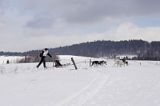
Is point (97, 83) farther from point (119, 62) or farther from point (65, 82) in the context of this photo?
point (119, 62)

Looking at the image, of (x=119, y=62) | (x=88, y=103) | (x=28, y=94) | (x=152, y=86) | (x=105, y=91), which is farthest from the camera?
(x=119, y=62)

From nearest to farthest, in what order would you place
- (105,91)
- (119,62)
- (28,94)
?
1. (28,94)
2. (105,91)
3. (119,62)

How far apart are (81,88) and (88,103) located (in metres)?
3.65

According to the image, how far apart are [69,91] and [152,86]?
4.35m

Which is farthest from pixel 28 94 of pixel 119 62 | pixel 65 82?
pixel 119 62

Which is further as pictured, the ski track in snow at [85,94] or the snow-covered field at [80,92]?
the snow-covered field at [80,92]

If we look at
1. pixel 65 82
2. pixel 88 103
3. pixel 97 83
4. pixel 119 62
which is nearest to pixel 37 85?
pixel 65 82

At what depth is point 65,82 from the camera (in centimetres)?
2097

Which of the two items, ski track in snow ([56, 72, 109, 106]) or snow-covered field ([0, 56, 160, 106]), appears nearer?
ski track in snow ([56, 72, 109, 106])

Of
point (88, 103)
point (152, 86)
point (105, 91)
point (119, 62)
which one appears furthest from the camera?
point (119, 62)

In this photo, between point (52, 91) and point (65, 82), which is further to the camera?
point (65, 82)

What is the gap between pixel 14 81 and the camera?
69.7ft

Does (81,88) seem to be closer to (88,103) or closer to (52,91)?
(52,91)

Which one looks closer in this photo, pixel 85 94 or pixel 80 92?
pixel 85 94
